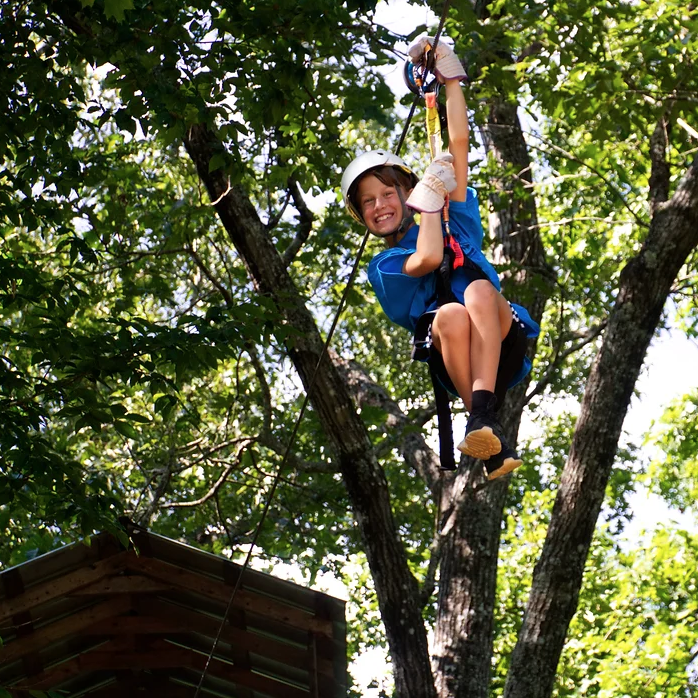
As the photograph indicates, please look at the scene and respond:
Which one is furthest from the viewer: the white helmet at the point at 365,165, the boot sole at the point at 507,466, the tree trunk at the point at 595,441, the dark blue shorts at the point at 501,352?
the tree trunk at the point at 595,441

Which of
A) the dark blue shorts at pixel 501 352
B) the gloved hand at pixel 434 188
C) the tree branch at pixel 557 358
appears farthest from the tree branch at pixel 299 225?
the gloved hand at pixel 434 188

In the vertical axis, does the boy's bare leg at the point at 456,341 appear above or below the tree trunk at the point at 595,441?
below

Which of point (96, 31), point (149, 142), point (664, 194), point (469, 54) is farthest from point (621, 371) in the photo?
point (149, 142)

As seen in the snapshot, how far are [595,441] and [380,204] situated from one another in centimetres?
294

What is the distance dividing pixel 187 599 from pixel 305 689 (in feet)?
2.63

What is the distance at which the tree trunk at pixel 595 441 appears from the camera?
5.73 meters

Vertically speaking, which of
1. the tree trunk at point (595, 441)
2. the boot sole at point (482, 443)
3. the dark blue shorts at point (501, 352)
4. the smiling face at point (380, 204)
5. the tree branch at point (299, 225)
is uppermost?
the tree branch at point (299, 225)

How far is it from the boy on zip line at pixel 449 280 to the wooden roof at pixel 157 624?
212cm

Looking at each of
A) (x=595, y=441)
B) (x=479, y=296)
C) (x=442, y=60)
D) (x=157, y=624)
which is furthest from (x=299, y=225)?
(x=479, y=296)

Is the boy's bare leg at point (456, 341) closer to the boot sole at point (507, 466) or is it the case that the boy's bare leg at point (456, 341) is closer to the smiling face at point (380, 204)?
the boot sole at point (507, 466)

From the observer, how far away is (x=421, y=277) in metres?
3.33

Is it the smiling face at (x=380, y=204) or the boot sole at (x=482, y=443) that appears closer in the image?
the boot sole at (x=482, y=443)

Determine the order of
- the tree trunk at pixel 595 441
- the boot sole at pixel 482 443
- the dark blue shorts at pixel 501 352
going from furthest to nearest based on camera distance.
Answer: the tree trunk at pixel 595 441
the dark blue shorts at pixel 501 352
the boot sole at pixel 482 443

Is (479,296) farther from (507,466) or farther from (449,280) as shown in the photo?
(507,466)
